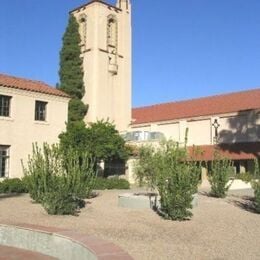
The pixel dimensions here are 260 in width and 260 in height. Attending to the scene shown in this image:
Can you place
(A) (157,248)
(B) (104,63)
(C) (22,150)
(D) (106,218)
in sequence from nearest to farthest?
(A) (157,248), (D) (106,218), (C) (22,150), (B) (104,63)

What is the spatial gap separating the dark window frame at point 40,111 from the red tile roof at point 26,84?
0.77 metres

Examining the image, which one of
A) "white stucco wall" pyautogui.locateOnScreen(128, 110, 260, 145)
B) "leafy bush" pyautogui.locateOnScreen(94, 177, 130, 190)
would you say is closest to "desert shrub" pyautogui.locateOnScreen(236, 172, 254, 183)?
"leafy bush" pyautogui.locateOnScreen(94, 177, 130, 190)

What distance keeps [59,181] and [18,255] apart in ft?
16.1

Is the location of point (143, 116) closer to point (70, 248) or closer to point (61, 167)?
point (61, 167)

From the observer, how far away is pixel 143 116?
1935 inches

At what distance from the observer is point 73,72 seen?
1734 inches

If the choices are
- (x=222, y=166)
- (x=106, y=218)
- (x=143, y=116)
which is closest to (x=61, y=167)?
(x=106, y=218)

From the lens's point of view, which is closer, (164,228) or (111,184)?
(164,228)

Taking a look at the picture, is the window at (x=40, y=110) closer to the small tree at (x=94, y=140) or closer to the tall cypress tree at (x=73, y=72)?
the small tree at (x=94, y=140)

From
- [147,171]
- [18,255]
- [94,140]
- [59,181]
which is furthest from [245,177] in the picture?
[18,255]

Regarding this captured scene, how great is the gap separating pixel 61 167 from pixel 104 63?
30.0m

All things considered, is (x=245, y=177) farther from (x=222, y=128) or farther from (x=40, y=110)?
(x=222, y=128)

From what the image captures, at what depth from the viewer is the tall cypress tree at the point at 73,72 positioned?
1690 inches

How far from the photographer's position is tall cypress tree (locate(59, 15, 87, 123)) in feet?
141
